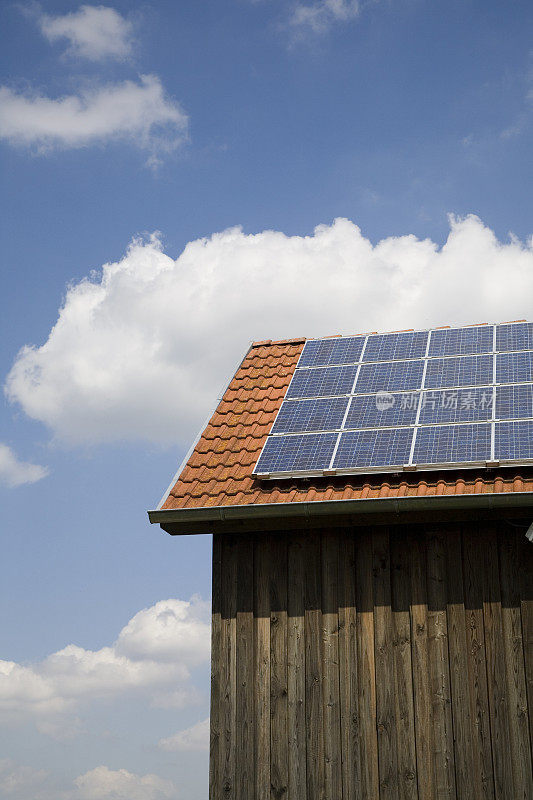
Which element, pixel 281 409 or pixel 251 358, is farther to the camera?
pixel 251 358

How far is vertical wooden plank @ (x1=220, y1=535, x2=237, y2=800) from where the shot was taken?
33.0ft

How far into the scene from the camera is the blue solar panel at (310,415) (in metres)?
11.3

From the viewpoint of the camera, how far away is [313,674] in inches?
396

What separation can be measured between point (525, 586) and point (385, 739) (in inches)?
90.3

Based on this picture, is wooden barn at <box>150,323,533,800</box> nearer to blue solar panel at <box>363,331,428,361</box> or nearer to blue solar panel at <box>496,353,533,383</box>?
blue solar panel at <box>496,353,533,383</box>

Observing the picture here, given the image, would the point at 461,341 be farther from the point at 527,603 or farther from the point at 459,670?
the point at 459,670

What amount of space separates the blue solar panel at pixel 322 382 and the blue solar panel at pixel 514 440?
2.34 meters

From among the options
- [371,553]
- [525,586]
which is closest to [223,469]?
[371,553]

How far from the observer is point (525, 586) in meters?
9.63

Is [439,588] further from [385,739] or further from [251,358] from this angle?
[251,358]

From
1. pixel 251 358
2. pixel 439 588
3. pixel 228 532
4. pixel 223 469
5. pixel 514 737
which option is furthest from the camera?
pixel 251 358

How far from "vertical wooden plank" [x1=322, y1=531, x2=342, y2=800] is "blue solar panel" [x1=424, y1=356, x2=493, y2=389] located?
2648mm

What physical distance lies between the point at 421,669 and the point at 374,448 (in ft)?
8.56

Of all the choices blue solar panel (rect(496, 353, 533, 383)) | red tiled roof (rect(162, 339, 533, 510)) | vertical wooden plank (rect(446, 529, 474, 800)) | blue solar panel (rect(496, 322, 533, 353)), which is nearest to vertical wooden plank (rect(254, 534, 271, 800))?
red tiled roof (rect(162, 339, 533, 510))
